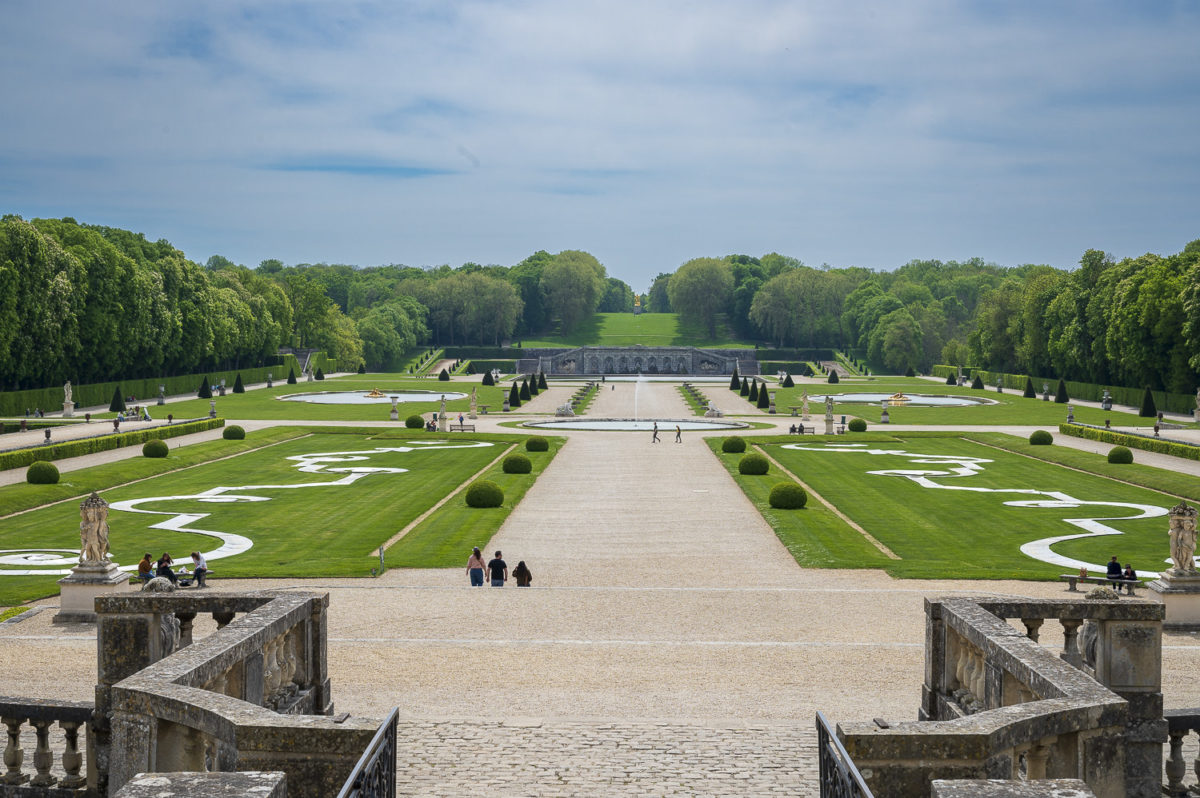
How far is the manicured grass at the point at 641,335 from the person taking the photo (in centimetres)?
17162

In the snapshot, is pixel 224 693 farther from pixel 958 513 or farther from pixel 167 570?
pixel 958 513

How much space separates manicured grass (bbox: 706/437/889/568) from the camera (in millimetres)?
25542

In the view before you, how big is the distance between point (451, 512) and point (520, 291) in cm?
15086

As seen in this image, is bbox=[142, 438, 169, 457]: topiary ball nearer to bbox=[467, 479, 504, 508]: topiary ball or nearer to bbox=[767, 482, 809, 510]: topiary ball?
bbox=[467, 479, 504, 508]: topiary ball

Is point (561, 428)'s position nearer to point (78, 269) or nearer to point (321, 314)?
point (78, 269)

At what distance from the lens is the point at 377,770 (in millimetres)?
6996

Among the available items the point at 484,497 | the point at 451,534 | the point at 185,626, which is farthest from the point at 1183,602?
the point at 484,497

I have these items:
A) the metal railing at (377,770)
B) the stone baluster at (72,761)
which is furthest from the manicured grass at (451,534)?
the metal railing at (377,770)

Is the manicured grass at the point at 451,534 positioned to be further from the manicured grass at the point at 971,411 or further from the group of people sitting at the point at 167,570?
the manicured grass at the point at 971,411

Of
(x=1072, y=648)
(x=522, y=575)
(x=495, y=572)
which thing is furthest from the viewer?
(x=495, y=572)

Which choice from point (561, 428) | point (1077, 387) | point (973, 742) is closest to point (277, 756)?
point (973, 742)

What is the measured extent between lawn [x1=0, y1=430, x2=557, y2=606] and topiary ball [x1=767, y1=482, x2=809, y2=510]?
24.6ft

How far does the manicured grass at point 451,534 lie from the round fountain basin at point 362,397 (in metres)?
50.7

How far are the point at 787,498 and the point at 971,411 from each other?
48.2m
